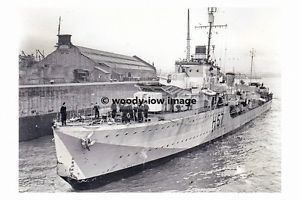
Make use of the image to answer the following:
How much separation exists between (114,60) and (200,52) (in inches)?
60.4

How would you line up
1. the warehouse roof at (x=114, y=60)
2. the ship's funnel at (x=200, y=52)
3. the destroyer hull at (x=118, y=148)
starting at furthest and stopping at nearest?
the ship's funnel at (x=200, y=52) < the warehouse roof at (x=114, y=60) < the destroyer hull at (x=118, y=148)

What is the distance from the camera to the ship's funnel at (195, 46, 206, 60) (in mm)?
5672

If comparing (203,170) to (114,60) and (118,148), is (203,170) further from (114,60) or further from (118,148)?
(114,60)

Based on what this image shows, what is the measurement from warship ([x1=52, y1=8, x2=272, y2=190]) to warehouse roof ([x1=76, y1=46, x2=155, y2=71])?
11.9 inches

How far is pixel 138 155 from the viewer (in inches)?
186

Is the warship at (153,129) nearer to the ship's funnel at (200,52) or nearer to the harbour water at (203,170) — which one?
the ship's funnel at (200,52)

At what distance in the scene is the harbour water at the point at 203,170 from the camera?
4286 mm

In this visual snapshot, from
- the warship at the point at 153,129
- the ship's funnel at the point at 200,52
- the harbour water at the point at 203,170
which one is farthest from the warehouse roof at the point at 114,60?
the harbour water at the point at 203,170

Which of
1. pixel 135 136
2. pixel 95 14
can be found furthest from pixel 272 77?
pixel 95 14

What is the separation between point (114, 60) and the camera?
497 centimetres

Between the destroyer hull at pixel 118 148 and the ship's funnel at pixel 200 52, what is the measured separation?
0.95 m

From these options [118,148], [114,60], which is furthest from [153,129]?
[114,60]

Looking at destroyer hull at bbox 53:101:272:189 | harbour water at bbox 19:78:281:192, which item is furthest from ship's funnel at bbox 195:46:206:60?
harbour water at bbox 19:78:281:192
